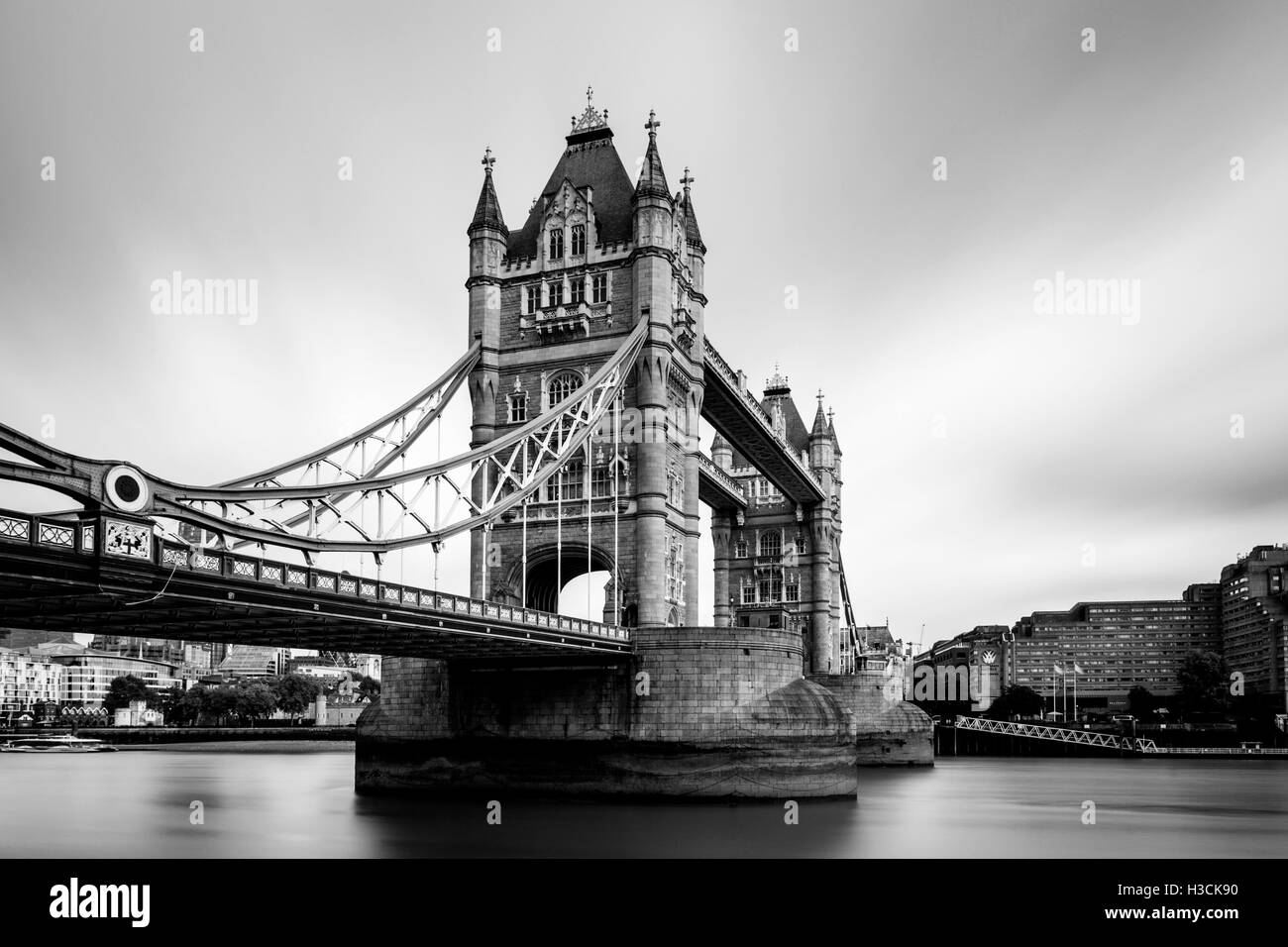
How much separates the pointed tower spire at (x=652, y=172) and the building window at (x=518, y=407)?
7630 millimetres

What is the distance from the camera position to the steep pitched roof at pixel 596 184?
39938 mm

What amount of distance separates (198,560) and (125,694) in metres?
119

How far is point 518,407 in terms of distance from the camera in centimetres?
3922

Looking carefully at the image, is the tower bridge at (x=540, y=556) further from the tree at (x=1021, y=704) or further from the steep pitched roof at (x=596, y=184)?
the tree at (x=1021, y=704)

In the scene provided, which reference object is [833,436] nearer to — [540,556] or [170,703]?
[540,556]

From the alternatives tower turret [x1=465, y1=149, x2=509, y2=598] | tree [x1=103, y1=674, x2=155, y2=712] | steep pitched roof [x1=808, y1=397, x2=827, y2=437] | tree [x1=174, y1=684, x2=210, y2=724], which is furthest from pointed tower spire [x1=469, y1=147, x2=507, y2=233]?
tree [x1=103, y1=674, x2=155, y2=712]

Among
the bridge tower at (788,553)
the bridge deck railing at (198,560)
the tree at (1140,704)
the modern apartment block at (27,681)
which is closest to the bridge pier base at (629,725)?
the bridge deck railing at (198,560)

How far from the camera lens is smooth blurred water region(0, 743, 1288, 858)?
84.0 ft

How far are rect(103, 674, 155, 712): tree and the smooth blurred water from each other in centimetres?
8234

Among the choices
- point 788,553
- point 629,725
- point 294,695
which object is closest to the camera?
point 629,725

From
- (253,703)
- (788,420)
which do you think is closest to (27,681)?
(253,703)

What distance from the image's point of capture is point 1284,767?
61406mm
